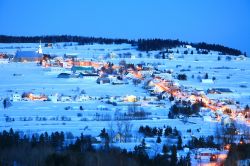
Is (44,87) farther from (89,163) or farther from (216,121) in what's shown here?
(89,163)

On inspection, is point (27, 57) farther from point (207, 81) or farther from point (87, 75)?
point (207, 81)

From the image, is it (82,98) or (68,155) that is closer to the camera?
(68,155)

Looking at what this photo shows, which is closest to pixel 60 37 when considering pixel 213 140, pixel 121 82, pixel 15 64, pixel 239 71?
pixel 15 64

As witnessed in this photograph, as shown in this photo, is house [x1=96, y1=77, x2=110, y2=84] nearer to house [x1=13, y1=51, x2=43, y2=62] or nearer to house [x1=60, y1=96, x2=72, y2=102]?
house [x1=60, y1=96, x2=72, y2=102]

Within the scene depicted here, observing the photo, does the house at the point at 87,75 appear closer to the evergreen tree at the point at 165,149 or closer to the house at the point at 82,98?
the house at the point at 82,98

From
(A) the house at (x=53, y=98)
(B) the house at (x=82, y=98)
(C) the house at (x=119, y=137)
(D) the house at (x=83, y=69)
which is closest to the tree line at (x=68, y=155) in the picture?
(C) the house at (x=119, y=137)

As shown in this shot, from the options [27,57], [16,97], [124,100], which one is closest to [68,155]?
[124,100]

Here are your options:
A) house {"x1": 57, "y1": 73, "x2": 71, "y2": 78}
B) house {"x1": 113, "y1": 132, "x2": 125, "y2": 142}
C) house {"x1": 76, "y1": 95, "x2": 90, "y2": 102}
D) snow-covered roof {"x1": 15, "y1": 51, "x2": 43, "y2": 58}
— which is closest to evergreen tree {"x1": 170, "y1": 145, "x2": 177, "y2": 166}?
house {"x1": 113, "y1": 132, "x2": 125, "y2": 142}

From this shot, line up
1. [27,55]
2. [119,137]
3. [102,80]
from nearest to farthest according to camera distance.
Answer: [119,137], [102,80], [27,55]
